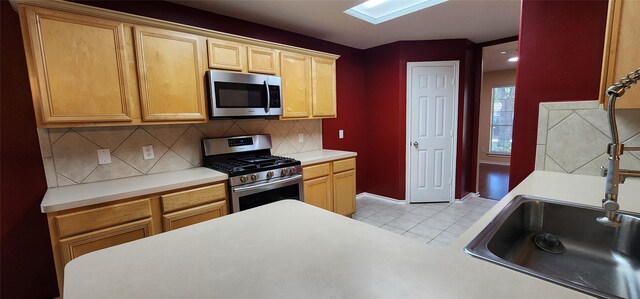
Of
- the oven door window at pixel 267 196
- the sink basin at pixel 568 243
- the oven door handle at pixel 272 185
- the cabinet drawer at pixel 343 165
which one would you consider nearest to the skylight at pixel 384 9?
the cabinet drawer at pixel 343 165

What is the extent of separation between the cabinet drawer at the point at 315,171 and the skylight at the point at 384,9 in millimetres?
1575

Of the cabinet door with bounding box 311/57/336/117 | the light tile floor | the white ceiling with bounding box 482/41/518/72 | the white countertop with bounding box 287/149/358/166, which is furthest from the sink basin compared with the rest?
the white ceiling with bounding box 482/41/518/72

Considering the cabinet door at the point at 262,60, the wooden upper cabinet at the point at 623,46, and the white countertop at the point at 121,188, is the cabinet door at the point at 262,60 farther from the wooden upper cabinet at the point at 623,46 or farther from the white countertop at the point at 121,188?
the wooden upper cabinet at the point at 623,46

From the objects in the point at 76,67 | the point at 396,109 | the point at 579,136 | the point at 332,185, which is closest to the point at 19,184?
the point at 76,67

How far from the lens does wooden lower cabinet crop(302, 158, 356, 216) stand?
2908 mm

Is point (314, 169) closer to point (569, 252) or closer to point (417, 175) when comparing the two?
point (417, 175)

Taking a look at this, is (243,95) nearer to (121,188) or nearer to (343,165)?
(121,188)

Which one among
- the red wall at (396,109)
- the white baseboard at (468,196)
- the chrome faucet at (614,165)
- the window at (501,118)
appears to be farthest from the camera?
the window at (501,118)

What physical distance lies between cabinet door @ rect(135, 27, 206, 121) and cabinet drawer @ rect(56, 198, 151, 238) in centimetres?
65

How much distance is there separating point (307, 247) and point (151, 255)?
→ 1.49 ft

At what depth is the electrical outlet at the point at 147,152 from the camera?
2.30 metres

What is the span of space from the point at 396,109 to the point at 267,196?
2317 millimetres

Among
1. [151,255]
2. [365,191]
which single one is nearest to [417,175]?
[365,191]

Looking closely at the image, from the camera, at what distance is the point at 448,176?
3943mm
